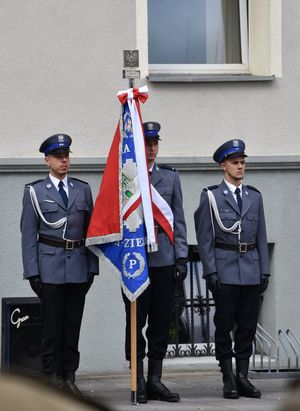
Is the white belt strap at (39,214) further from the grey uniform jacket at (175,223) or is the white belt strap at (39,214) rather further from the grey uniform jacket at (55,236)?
the grey uniform jacket at (175,223)

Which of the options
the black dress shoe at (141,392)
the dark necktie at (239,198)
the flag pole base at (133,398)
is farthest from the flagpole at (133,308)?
the dark necktie at (239,198)

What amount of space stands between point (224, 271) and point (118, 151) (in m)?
1.21

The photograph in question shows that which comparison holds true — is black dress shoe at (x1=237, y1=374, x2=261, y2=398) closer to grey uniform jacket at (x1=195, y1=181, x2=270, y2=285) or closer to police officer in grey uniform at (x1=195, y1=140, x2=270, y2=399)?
police officer in grey uniform at (x1=195, y1=140, x2=270, y2=399)

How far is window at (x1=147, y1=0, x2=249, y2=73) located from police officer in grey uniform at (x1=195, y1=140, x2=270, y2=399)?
252 centimetres

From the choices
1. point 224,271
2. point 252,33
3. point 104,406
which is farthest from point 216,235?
point 104,406

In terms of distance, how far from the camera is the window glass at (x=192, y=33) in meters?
10.6

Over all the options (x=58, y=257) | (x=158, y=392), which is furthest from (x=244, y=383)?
(x=58, y=257)

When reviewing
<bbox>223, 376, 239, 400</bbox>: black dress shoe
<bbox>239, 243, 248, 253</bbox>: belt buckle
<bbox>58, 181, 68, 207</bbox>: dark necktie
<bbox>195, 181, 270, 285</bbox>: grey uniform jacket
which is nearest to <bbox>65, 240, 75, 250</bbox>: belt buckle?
<bbox>58, 181, 68, 207</bbox>: dark necktie

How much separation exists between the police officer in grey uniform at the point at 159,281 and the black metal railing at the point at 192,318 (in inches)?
97.1

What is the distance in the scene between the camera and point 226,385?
318 inches

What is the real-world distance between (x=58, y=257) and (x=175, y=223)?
894 millimetres

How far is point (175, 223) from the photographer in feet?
26.1

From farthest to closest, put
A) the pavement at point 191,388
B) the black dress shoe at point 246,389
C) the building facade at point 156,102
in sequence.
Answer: the building facade at point 156,102
the black dress shoe at point 246,389
the pavement at point 191,388

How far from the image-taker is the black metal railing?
10516mm
